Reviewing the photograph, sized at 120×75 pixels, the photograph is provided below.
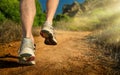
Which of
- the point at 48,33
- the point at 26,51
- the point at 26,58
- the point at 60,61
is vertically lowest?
the point at 60,61

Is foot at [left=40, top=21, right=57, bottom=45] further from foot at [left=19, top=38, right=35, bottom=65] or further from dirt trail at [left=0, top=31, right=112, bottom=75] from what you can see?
dirt trail at [left=0, top=31, right=112, bottom=75]

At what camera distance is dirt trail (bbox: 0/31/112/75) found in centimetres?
514

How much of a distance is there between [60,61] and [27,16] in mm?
1062

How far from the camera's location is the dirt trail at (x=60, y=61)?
5.14 m

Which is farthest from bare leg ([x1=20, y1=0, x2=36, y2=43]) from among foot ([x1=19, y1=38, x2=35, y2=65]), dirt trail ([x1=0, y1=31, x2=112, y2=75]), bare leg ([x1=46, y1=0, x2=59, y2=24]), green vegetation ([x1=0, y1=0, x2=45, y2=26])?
green vegetation ([x1=0, y1=0, x2=45, y2=26])

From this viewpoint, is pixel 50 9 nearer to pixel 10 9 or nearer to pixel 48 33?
pixel 48 33

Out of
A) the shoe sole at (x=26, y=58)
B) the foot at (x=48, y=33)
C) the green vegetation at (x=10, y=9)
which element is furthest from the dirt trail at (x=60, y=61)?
the green vegetation at (x=10, y=9)

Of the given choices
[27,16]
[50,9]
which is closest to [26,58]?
[27,16]

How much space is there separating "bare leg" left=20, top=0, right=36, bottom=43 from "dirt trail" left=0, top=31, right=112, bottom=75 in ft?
1.98

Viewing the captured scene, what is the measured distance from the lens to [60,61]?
568 centimetres

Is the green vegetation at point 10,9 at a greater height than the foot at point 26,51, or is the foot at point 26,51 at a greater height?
the green vegetation at point 10,9

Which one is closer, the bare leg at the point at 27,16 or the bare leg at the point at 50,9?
the bare leg at the point at 27,16

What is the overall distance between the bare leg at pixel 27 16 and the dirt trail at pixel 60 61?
60 cm

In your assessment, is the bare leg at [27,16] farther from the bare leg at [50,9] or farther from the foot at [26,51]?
the bare leg at [50,9]
